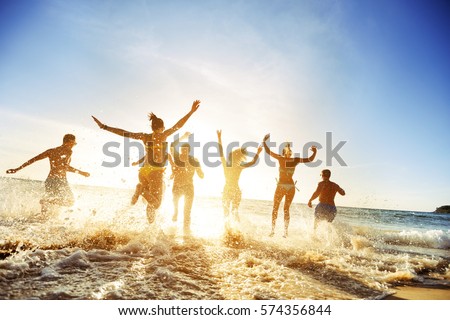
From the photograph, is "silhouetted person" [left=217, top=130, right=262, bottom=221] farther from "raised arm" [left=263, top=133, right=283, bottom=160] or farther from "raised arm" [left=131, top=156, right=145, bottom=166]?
"raised arm" [left=131, top=156, right=145, bottom=166]

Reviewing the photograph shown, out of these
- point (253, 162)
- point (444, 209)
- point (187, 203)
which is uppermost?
point (253, 162)

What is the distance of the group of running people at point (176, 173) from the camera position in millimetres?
6172

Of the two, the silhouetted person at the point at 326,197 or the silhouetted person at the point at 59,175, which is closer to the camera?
the silhouetted person at the point at 59,175

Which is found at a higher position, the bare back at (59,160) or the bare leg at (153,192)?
the bare back at (59,160)

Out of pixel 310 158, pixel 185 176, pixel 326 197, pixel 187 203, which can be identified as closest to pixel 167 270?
pixel 187 203

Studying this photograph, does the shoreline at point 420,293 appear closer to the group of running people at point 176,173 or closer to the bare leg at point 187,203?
the group of running people at point 176,173

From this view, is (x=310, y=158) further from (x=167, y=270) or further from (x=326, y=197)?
(x=167, y=270)

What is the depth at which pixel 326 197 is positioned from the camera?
9008mm

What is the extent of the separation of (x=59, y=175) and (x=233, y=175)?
4.81 meters

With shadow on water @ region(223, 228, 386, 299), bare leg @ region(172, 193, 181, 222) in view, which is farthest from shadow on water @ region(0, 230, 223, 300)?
bare leg @ region(172, 193, 181, 222)

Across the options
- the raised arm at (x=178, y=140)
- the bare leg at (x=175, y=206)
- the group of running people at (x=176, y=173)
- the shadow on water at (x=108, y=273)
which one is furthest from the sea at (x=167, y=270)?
the raised arm at (x=178, y=140)

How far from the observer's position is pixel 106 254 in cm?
437

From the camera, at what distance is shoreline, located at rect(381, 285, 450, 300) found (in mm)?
3827
